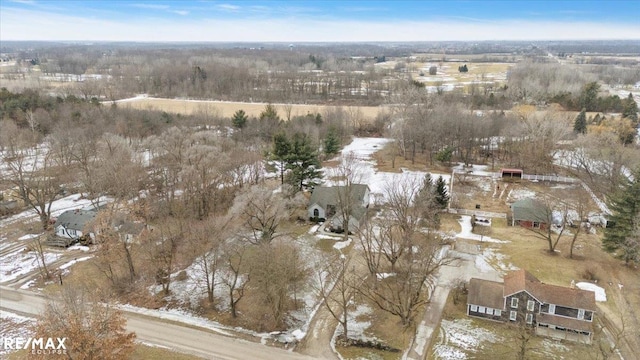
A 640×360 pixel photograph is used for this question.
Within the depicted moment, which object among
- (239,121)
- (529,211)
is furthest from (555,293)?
(239,121)

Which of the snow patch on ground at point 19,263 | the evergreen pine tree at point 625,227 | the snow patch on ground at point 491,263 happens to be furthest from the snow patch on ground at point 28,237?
the evergreen pine tree at point 625,227

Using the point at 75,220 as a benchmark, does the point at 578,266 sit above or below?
below

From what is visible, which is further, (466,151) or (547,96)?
(547,96)

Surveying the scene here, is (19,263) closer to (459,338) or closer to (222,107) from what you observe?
(459,338)

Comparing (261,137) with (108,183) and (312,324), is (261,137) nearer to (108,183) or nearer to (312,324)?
(108,183)

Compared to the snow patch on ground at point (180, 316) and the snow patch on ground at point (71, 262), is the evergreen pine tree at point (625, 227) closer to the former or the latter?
the snow patch on ground at point (180, 316)

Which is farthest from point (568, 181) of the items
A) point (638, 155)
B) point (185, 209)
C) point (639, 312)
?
point (185, 209)

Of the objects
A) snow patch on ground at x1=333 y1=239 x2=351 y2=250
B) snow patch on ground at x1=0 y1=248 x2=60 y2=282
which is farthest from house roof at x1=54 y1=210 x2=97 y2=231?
snow patch on ground at x1=333 y1=239 x2=351 y2=250
